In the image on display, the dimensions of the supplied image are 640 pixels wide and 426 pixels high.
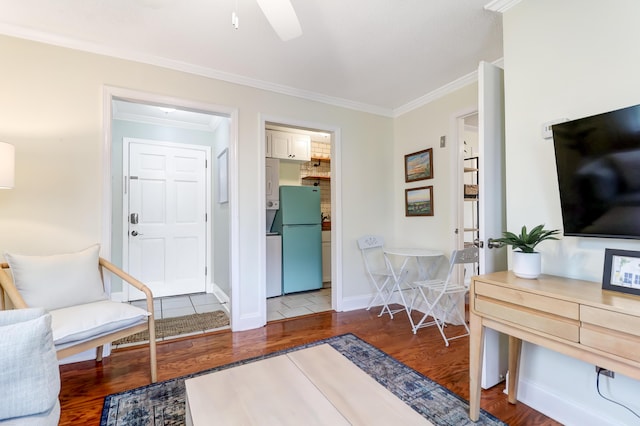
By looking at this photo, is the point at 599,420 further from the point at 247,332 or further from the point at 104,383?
the point at 104,383

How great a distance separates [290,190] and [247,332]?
2127mm

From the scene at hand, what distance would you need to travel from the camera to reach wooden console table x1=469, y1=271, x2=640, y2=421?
110 cm

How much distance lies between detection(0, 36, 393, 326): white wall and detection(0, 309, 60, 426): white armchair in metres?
1.61

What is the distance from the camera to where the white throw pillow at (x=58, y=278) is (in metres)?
1.90

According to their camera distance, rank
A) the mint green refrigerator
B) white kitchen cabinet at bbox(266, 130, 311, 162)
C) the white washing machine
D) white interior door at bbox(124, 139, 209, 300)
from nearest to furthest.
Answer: white interior door at bbox(124, 139, 209, 300) → the white washing machine → the mint green refrigerator → white kitchen cabinet at bbox(266, 130, 311, 162)

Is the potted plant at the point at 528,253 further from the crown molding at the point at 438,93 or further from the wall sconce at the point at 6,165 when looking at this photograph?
the wall sconce at the point at 6,165

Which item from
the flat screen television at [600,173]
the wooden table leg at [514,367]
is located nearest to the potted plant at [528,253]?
the flat screen television at [600,173]

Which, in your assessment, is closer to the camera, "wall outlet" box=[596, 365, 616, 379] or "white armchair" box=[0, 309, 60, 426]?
"white armchair" box=[0, 309, 60, 426]

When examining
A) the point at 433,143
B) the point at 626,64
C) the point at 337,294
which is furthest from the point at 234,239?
the point at 626,64

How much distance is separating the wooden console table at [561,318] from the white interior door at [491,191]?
0.82 feet

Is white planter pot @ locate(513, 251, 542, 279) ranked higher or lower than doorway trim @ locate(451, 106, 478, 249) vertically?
lower

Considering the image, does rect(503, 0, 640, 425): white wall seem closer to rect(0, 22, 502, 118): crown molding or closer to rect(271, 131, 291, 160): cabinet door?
rect(0, 22, 502, 118): crown molding

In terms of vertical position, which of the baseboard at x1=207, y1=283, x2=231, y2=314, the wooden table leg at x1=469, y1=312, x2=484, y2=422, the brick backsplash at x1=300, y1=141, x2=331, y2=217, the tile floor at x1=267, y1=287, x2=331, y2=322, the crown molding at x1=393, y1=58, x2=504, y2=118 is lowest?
the tile floor at x1=267, y1=287, x2=331, y2=322

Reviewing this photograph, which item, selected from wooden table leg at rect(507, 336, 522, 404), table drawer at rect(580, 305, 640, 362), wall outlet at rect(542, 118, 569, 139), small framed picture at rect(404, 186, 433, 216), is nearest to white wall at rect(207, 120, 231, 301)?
small framed picture at rect(404, 186, 433, 216)
